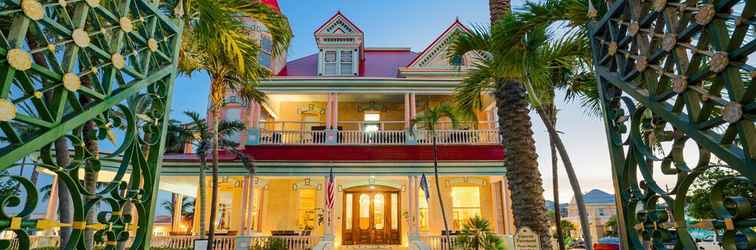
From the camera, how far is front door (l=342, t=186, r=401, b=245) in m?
14.5

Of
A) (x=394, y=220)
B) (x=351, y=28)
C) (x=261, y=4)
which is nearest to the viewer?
(x=261, y=4)

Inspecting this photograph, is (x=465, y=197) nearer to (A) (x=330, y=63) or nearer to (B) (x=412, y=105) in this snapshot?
(B) (x=412, y=105)

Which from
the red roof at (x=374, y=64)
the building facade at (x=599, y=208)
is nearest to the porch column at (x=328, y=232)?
the red roof at (x=374, y=64)

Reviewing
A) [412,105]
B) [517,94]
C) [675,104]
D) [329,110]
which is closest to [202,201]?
[329,110]

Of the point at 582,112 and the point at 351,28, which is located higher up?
the point at 351,28

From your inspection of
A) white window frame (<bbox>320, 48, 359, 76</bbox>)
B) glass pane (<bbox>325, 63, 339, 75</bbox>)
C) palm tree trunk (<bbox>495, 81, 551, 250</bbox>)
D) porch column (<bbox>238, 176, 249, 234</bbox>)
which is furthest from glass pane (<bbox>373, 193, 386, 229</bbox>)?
palm tree trunk (<bbox>495, 81, 551, 250</bbox>)

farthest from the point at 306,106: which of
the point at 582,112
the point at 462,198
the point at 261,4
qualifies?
the point at 261,4

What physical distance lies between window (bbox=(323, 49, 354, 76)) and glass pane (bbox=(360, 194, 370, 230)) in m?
5.10

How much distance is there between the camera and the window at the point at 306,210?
49.8 feet

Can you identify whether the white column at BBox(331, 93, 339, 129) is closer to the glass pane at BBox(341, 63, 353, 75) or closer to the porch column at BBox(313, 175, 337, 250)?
the glass pane at BBox(341, 63, 353, 75)

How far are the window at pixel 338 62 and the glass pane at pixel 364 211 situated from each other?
5.10 meters

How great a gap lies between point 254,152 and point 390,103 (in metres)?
6.14

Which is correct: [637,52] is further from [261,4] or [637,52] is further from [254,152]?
[254,152]

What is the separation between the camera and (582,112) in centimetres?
902
